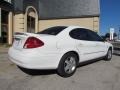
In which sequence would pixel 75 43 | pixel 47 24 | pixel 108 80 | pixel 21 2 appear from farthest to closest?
pixel 47 24
pixel 21 2
pixel 75 43
pixel 108 80

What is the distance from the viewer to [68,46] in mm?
5410

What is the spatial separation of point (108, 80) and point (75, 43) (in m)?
1.51

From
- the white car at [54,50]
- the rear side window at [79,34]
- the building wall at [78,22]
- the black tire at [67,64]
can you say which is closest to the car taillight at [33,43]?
the white car at [54,50]

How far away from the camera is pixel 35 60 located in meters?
4.76

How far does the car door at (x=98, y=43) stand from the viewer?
6.82 m

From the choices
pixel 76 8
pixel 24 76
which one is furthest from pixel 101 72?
pixel 76 8

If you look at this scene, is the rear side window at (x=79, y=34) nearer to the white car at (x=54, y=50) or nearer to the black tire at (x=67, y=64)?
the white car at (x=54, y=50)

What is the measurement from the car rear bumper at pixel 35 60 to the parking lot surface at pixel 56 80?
446mm

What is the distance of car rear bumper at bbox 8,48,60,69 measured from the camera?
476cm

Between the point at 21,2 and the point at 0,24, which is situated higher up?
the point at 21,2

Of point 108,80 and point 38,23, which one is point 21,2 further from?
point 108,80

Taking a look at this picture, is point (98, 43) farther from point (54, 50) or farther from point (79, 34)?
point (54, 50)

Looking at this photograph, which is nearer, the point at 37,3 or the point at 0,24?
the point at 0,24

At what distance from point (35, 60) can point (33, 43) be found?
1.58 ft
